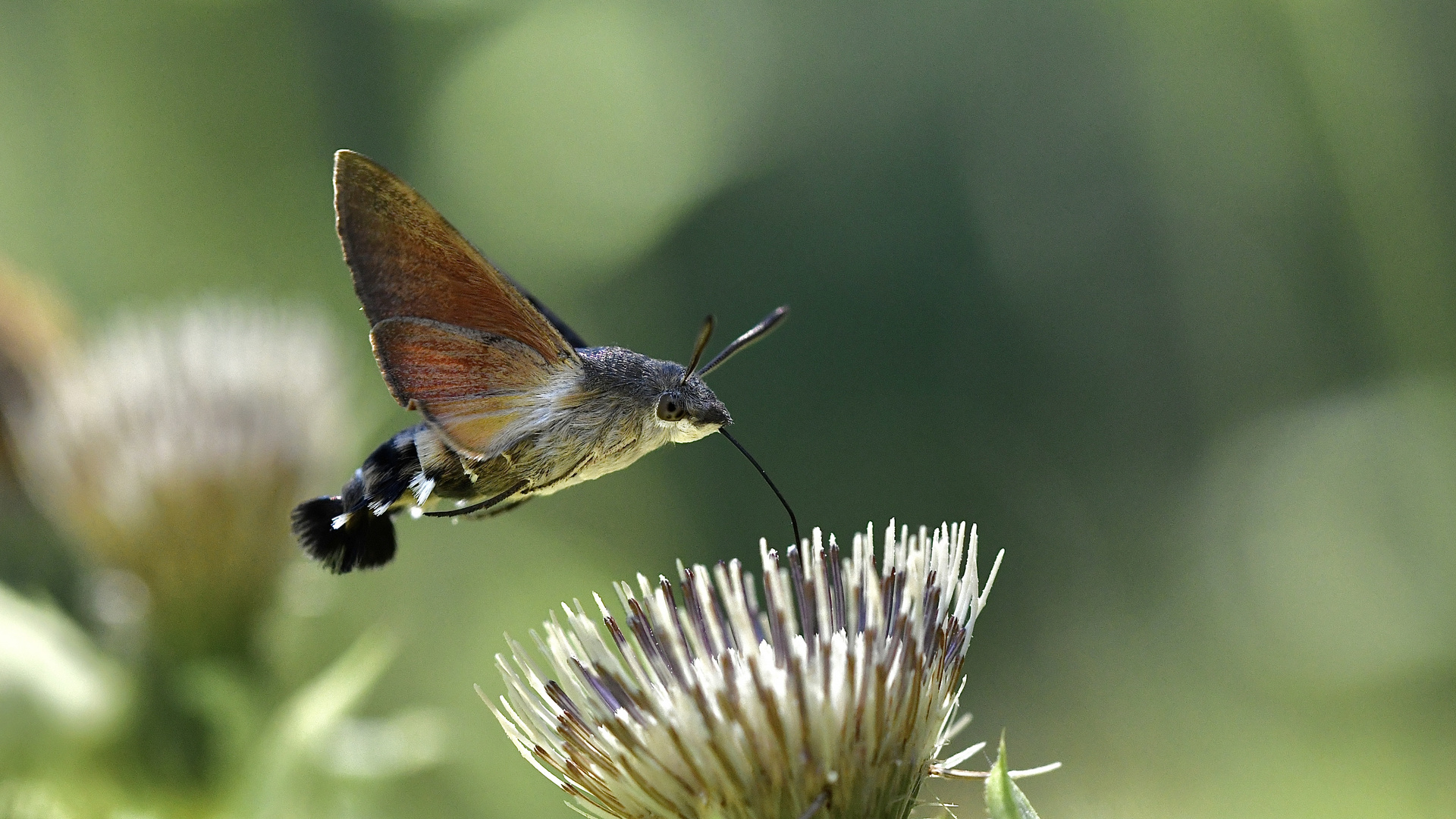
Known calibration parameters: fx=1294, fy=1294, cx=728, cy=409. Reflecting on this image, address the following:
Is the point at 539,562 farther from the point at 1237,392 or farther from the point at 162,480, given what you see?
the point at 1237,392

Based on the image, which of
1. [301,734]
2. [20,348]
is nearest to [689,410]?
[301,734]

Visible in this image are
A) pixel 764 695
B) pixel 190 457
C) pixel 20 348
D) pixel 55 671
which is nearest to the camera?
pixel 764 695

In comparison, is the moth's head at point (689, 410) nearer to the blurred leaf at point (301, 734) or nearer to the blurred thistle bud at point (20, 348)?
the blurred leaf at point (301, 734)

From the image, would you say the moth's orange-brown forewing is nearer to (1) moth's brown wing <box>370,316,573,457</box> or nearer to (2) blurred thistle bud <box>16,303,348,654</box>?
(1) moth's brown wing <box>370,316,573,457</box>

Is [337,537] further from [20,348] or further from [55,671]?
[20,348]

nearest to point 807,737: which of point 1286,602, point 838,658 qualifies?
point 838,658

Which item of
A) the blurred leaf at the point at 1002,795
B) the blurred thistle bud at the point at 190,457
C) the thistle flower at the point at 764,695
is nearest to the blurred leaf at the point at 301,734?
the blurred thistle bud at the point at 190,457

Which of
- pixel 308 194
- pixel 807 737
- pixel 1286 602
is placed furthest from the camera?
pixel 308 194

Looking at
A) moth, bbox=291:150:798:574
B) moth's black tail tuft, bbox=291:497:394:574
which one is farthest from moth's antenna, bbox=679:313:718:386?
moth's black tail tuft, bbox=291:497:394:574
